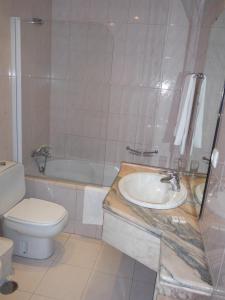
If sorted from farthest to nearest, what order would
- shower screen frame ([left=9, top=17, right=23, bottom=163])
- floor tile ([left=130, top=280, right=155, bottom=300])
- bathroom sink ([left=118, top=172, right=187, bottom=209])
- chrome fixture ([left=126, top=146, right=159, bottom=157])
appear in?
chrome fixture ([left=126, top=146, right=159, bottom=157]) < shower screen frame ([left=9, top=17, right=23, bottom=163]) < floor tile ([left=130, top=280, right=155, bottom=300]) < bathroom sink ([left=118, top=172, right=187, bottom=209])

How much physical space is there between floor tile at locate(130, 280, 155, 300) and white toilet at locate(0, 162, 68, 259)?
0.70m

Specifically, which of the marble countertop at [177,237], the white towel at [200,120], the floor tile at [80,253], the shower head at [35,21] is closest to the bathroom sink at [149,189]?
the marble countertop at [177,237]

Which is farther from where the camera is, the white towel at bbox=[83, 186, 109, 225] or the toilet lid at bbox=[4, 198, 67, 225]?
the white towel at bbox=[83, 186, 109, 225]

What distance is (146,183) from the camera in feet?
5.84

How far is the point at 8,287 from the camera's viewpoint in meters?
1.80

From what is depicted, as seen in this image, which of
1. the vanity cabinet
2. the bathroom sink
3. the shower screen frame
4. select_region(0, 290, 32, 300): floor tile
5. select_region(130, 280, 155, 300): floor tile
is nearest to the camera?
the vanity cabinet

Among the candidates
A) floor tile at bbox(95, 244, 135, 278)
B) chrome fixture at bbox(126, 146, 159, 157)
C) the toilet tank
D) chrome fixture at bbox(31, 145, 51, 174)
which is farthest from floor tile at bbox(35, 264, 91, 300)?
chrome fixture at bbox(126, 146, 159, 157)

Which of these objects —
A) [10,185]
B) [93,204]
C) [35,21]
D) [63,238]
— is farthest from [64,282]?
[35,21]

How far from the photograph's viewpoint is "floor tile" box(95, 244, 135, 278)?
2027mm

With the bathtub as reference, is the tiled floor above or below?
below

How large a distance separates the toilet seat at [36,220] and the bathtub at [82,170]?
0.55 metres

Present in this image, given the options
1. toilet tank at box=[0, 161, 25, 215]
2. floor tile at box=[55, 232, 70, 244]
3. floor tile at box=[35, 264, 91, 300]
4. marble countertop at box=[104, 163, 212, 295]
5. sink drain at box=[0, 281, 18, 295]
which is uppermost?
marble countertop at box=[104, 163, 212, 295]

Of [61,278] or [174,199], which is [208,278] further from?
[61,278]

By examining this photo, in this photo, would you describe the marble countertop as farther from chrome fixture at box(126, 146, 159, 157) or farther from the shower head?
the shower head
